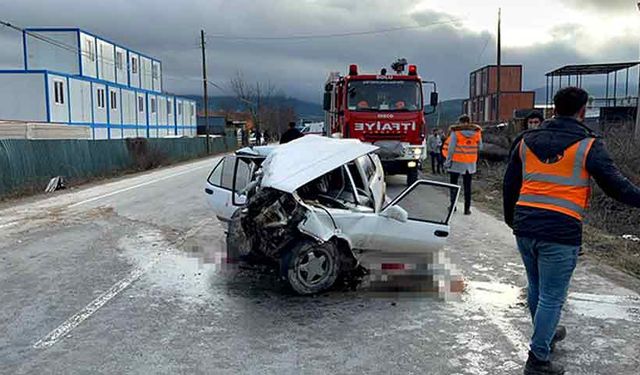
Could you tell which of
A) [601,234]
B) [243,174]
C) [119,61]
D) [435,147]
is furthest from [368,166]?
[119,61]

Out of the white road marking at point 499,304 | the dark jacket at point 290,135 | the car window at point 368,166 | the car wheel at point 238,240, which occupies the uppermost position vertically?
the dark jacket at point 290,135

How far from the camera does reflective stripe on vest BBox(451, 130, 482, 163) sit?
10.9 m

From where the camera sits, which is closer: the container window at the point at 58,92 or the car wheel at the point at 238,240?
the car wheel at the point at 238,240

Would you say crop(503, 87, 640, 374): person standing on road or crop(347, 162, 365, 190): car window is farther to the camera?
crop(347, 162, 365, 190): car window

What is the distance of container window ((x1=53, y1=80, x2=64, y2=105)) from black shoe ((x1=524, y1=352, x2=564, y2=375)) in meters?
38.4

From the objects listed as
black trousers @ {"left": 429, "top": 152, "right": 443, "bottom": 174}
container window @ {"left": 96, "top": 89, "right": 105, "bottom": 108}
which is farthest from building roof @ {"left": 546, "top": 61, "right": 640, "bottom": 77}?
container window @ {"left": 96, "top": 89, "right": 105, "bottom": 108}

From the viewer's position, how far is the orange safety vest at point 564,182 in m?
3.67

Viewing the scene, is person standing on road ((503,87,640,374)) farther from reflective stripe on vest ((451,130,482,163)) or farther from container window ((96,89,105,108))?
container window ((96,89,105,108))

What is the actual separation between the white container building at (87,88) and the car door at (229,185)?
26.7 meters

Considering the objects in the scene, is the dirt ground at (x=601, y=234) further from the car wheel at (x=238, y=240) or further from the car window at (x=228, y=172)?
the car window at (x=228, y=172)

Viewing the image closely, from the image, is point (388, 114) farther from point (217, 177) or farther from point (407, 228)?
point (407, 228)

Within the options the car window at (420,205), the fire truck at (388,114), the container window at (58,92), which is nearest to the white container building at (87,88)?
the container window at (58,92)

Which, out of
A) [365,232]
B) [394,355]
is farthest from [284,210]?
[394,355]

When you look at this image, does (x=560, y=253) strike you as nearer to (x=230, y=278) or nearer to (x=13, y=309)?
(x=230, y=278)
